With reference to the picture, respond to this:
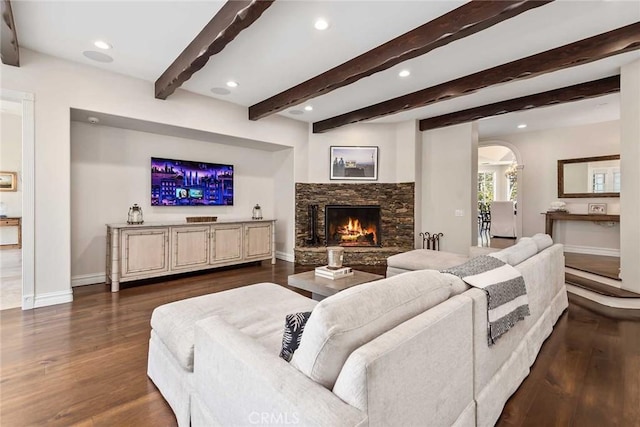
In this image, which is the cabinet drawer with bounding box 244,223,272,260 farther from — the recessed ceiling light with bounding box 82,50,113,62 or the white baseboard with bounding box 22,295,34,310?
the recessed ceiling light with bounding box 82,50,113,62

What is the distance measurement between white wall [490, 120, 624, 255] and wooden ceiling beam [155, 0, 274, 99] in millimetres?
6803

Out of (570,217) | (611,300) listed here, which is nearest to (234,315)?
(611,300)

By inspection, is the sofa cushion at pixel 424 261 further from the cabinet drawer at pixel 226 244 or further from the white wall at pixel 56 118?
the white wall at pixel 56 118

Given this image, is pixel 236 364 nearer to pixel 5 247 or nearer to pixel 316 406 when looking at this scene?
pixel 316 406

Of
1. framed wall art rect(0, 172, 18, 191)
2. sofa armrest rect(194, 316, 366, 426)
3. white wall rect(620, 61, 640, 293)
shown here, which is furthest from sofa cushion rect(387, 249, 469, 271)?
framed wall art rect(0, 172, 18, 191)

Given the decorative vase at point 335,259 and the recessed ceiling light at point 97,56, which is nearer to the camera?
the decorative vase at point 335,259

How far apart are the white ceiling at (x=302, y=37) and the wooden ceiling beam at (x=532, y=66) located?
10 centimetres

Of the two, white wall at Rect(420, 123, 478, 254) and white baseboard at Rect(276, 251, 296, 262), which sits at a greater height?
white wall at Rect(420, 123, 478, 254)

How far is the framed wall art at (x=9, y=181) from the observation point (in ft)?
19.1

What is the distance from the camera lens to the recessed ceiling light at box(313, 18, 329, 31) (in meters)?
2.71

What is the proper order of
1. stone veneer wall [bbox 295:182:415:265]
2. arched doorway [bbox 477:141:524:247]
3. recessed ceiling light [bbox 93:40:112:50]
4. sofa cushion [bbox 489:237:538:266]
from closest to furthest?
sofa cushion [bbox 489:237:538:266] < recessed ceiling light [bbox 93:40:112:50] < stone veneer wall [bbox 295:182:415:265] < arched doorway [bbox 477:141:524:247]

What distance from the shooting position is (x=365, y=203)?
19.9 ft

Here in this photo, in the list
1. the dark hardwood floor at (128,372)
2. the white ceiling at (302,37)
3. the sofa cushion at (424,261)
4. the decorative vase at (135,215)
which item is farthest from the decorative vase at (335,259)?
the decorative vase at (135,215)

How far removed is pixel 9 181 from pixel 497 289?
807 centimetres
